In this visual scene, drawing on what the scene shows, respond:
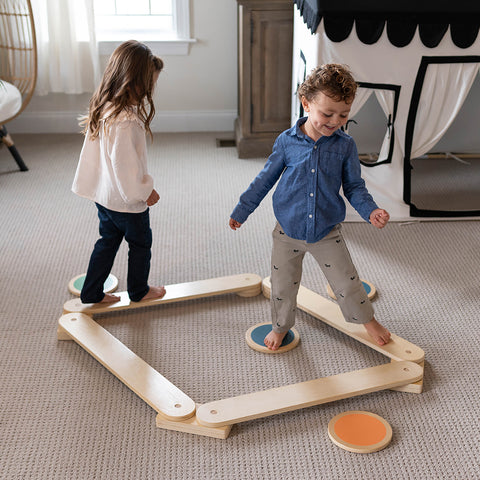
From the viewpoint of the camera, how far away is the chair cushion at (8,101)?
9.21ft

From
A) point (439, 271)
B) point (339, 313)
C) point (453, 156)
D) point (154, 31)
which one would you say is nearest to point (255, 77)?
point (154, 31)

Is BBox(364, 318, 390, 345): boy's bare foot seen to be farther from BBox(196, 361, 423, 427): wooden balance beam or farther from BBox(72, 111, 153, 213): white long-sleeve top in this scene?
BBox(72, 111, 153, 213): white long-sleeve top

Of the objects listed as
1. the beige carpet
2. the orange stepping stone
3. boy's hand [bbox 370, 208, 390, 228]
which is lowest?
the beige carpet

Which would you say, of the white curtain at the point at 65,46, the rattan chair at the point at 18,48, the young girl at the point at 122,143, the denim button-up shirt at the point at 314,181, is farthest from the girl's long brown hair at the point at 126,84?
the white curtain at the point at 65,46

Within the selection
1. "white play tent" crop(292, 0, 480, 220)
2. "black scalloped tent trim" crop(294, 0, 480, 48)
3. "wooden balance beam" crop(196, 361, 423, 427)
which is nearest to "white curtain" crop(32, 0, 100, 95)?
"white play tent" crop(292, 0, 480, 220)

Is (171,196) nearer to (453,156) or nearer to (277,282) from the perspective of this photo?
(277,282)

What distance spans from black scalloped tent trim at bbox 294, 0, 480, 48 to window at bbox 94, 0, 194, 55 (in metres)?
1.46

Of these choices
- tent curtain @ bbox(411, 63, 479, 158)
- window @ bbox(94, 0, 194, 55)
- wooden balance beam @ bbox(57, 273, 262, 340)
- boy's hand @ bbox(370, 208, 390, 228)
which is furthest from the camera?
window @ bbox(94, 0, 194, 55)

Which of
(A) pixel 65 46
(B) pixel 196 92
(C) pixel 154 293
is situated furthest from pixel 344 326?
(A) pixel 65 46

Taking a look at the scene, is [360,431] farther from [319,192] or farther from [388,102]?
[388,102]

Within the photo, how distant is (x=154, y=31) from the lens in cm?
348

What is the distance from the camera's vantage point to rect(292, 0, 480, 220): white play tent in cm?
210

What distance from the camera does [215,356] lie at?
5.35 ft

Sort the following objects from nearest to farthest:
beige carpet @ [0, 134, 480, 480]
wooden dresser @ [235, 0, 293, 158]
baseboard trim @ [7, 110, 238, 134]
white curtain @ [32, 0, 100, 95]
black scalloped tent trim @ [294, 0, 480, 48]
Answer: beige carpet @ [0, 134, 480, 480]
black scalloped tent trim @ [294, 0, 480, 48]
wooden dresser @ [235, 0, 293, 158]
white curtain @ [32, 0, 100, 95]
baseboard trim @ [7, 110, 238, 134]
